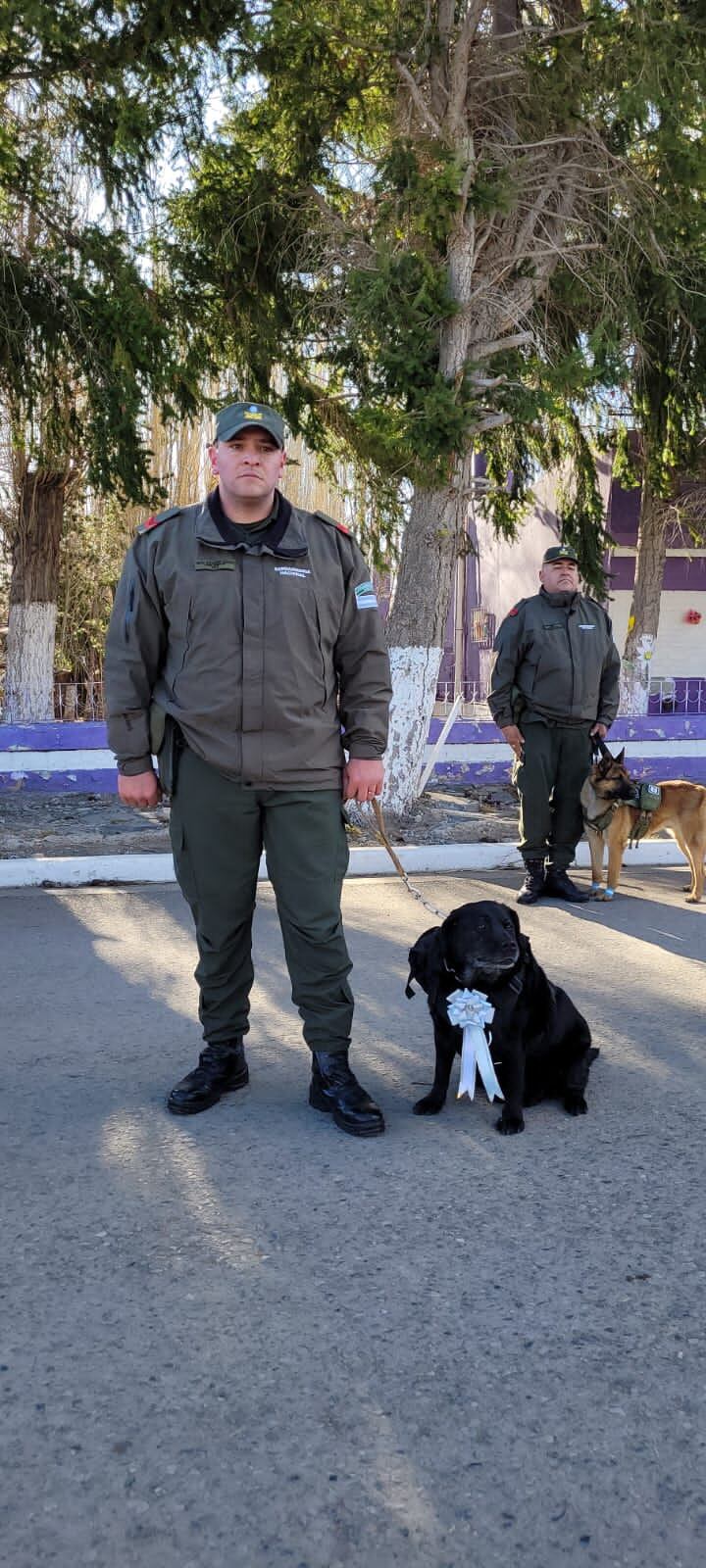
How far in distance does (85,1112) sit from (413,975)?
105 cm

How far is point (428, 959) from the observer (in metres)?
3.76

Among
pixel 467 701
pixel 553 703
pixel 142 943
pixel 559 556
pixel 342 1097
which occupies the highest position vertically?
pixel 559 556

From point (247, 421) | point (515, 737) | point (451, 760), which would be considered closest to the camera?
point (247, 421)

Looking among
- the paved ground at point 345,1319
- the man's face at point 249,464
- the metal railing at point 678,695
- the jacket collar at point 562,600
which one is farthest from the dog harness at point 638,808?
the metal railing at point 678,695

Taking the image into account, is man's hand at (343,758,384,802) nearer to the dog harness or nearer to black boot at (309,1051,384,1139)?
black boot at (309,1051,384,1139)

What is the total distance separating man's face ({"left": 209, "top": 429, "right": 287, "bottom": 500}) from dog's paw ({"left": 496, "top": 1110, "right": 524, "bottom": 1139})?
187 centimetres

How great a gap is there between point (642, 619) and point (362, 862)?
12220 mm

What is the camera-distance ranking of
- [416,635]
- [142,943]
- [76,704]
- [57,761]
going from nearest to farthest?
[142,943] → [416,635] → [57,761] → [76,704]

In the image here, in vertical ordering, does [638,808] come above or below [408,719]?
below

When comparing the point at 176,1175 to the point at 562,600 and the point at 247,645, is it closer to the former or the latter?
the point at 247,645

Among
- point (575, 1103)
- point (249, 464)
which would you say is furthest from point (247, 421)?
point (575, 1103)

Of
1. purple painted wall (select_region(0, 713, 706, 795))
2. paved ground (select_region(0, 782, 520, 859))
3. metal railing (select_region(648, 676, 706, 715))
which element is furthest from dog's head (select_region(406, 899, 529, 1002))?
metal railing (select_region(648, 676, 706, 715))

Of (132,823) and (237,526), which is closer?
(237,526)

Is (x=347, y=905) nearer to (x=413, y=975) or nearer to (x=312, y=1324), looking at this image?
(x=413, y=975)
